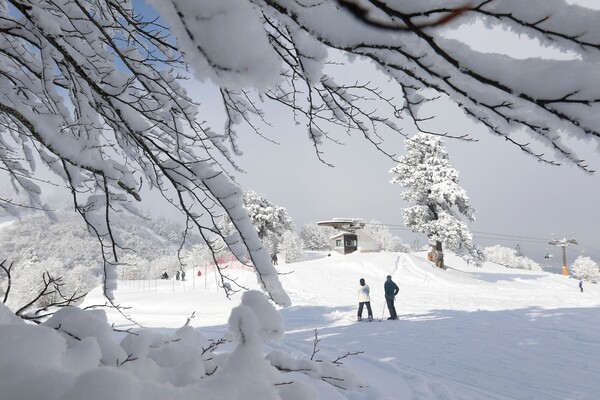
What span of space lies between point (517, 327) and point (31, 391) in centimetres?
900

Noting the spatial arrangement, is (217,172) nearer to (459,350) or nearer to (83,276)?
(459,350)

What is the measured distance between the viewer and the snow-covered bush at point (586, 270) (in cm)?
4878

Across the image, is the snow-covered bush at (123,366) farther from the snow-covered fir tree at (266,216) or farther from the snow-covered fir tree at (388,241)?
the snow-covered fir tree at (388,241)

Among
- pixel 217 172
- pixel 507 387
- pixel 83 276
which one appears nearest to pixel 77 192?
pixel 217 172

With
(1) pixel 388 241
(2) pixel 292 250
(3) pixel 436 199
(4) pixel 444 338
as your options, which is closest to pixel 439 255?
(3) pixel 436 199

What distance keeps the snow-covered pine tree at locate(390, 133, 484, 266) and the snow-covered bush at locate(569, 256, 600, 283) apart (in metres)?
41.7

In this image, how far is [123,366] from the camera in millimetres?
1111

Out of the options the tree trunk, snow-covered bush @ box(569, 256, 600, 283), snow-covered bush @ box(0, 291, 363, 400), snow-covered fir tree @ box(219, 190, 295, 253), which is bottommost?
snow-covered bush @ box(569, 256, 600, 283)

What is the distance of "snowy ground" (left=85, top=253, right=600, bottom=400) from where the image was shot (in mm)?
4160

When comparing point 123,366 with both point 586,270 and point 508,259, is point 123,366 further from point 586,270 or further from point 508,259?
point 586,270

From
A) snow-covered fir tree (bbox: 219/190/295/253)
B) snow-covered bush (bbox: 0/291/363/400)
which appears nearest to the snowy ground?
snow-covered bush (bbox: 0/291/363/400)

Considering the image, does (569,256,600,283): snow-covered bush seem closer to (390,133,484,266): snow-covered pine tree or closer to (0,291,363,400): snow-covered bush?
(390,133,484,266): snow-covered pine tree

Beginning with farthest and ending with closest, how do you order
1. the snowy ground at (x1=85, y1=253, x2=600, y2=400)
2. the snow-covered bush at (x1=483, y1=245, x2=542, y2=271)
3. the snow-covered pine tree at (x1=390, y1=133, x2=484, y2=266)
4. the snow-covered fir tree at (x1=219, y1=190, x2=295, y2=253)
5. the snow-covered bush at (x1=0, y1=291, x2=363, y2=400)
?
the snow-covered bush at (x1=483, y1=245, x2=542, y2=271) → the snow-covered fir tree at (x1=219, y1=190, x2=295, y2=253) → the snow-covered pine tree at (x1=390, y1=133, x2=484, y2=266) → the snowy ground at (x1=85, y1=253, x2=600, y2=400) → the snow-covered bush at (x1=0, y1=291, x2=363, y2=400)

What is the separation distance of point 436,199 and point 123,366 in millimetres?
22639
